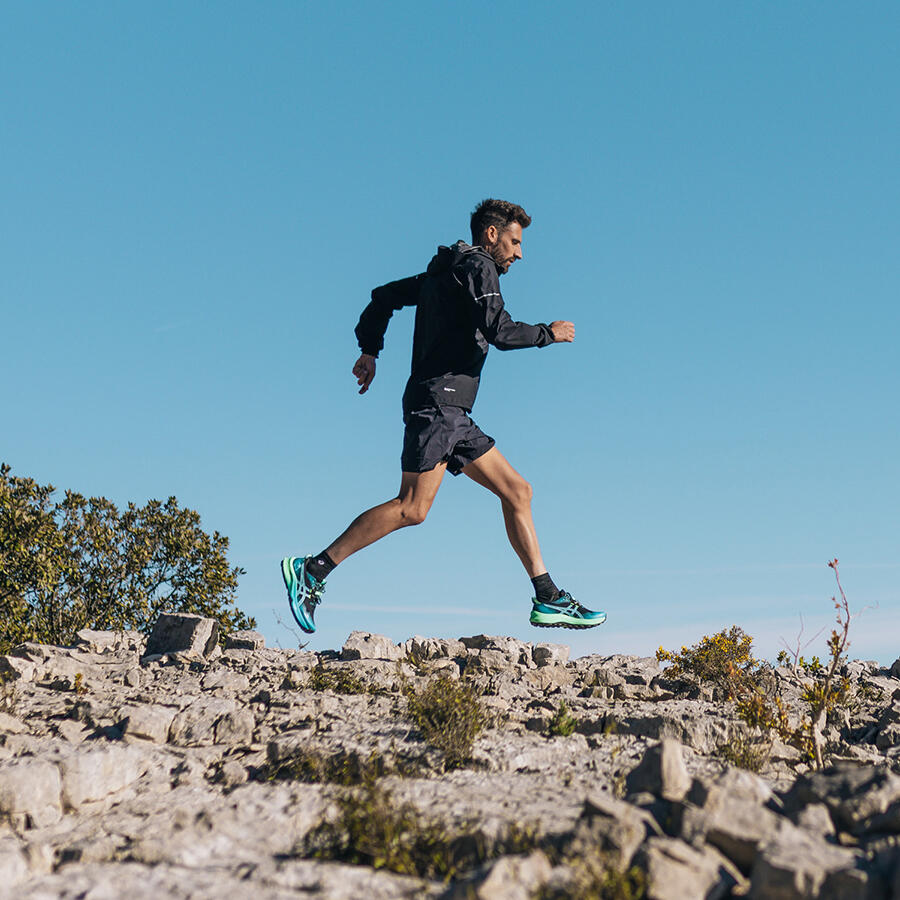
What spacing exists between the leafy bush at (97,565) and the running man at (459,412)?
6917 millimetres

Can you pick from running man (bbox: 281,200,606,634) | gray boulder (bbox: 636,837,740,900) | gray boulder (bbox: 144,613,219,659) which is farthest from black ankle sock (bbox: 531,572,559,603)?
gray boulder (bbox: 636,837,740,900)

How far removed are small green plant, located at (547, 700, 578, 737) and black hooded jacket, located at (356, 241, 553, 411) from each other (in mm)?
2528

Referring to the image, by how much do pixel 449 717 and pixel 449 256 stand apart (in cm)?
370

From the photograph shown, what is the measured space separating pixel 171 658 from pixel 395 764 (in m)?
3.69

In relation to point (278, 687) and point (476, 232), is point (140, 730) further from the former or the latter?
point (476, 232)

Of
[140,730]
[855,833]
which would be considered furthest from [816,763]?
[140,730]

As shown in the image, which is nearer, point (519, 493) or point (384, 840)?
point (384, 840)

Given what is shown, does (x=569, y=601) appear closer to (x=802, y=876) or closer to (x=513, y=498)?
(x=513, y=498)

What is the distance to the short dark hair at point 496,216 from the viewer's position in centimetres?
755

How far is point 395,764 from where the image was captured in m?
4.69

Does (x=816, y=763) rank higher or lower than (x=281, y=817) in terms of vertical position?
higher

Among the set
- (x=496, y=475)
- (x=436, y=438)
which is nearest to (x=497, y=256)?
(x=436, y=438)

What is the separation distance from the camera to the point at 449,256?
7.35 metres

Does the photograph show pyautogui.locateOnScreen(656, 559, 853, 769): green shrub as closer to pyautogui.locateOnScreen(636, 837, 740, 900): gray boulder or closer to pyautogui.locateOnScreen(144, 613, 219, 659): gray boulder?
pyautogui.locateOnScreen(636, 837, 740, 900): gray boulder
